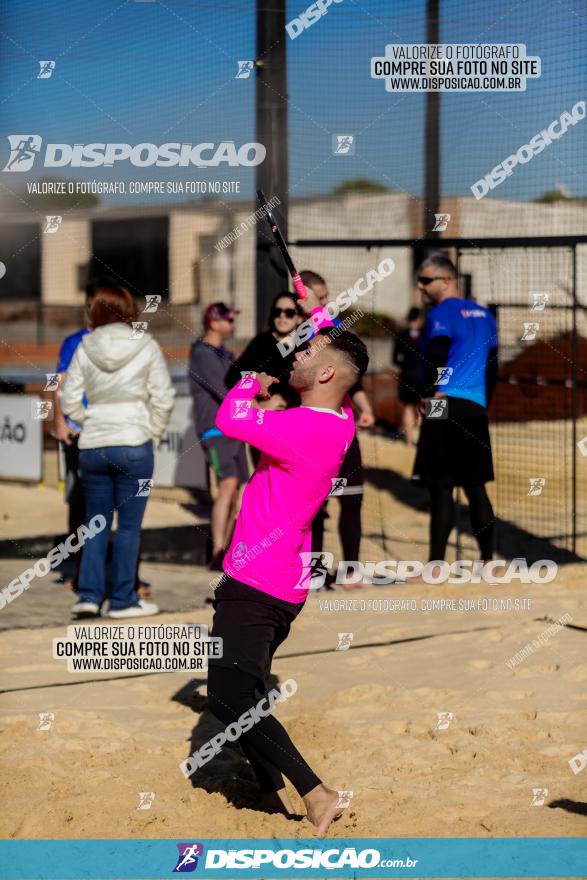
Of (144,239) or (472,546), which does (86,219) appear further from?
(472,546)

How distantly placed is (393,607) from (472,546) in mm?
2065

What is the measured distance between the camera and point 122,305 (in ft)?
22.5

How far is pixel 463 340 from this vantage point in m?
7.54

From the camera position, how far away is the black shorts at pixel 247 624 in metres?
4.16
